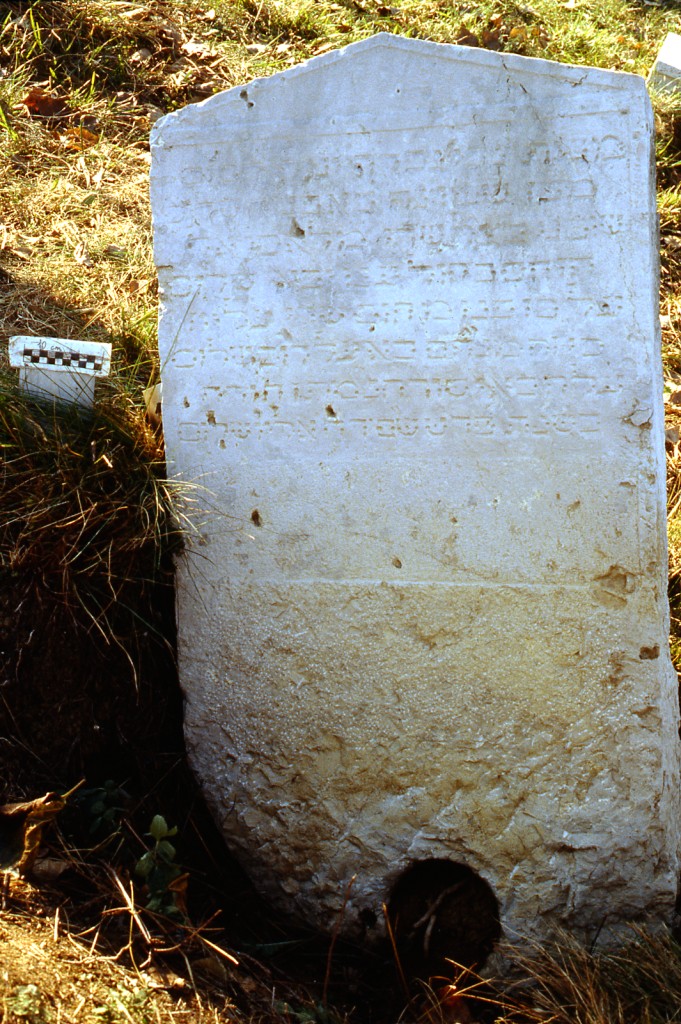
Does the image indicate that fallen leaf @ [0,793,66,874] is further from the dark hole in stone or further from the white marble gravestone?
the dark hole in stone

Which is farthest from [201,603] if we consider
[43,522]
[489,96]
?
[489,96]

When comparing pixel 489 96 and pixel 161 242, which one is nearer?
pixel 489 96

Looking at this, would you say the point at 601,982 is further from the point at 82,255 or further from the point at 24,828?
the point at 82,255

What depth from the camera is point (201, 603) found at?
8.07 feet

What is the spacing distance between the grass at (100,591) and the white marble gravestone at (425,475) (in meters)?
0.15

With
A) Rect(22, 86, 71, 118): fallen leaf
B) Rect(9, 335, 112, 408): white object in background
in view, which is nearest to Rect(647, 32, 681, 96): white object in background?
Rect(22, 86, 71, 118): fallen leaf

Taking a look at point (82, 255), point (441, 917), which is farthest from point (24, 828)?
point (82, 255)

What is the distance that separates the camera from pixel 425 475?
2.39 m

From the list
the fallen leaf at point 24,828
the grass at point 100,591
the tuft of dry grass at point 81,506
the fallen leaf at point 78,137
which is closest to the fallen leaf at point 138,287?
the grass at point 100,591

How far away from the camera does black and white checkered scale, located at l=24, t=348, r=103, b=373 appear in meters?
2.45

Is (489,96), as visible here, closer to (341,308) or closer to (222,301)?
(341,308)

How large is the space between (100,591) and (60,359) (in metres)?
0.59

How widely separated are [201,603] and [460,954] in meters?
1.01

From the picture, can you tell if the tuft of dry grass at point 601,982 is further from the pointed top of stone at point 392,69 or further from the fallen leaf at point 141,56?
the fallen leaf at point 141,56
